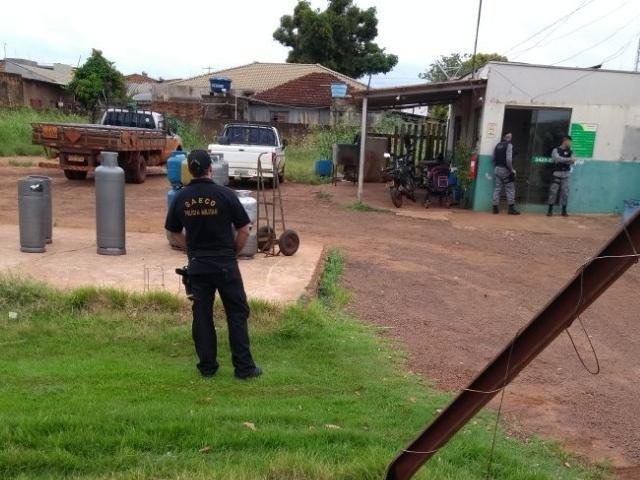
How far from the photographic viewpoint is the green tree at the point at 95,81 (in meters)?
34.4

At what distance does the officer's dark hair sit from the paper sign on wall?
13.1 metres

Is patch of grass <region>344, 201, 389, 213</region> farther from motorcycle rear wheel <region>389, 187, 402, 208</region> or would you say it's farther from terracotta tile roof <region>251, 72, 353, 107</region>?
terracotta tile roof <region>251, 72, 353, 107</region>

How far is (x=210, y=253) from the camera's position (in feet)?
16.3

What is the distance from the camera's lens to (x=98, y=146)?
1642cm

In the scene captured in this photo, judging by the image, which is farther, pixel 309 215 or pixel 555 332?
pixel 309 215

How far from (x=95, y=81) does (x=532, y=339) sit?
35276 mm

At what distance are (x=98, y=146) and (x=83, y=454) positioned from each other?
13.9 meters

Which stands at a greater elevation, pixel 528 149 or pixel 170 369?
pixel 528 149

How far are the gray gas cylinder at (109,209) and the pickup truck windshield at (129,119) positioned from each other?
502 inches

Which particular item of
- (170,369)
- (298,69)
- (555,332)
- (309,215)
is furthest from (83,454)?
(298,69)

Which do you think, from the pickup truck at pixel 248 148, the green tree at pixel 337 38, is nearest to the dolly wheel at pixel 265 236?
the pickup truck at pixel 248 148

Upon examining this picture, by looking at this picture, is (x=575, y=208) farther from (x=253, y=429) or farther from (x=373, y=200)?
(x=253, y=429)

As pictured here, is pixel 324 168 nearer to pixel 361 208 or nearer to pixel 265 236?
pixel 361 208

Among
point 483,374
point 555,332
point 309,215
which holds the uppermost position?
point 555,332
